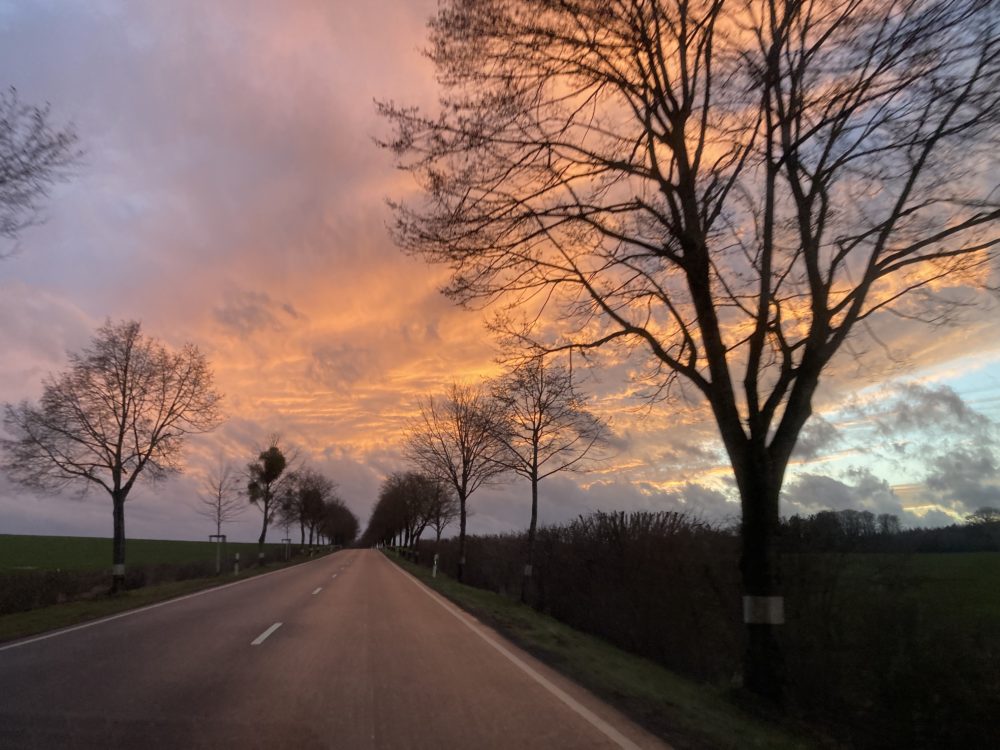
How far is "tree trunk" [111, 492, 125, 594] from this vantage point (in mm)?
26594

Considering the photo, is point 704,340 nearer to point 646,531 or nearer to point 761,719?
point 761,719

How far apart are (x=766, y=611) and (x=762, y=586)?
279 mm

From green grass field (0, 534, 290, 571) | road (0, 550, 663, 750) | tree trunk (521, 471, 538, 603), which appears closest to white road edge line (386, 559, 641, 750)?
road (0, 550, 663, 750)

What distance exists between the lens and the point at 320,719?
7230 mm

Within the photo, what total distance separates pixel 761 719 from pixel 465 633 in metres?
7.37

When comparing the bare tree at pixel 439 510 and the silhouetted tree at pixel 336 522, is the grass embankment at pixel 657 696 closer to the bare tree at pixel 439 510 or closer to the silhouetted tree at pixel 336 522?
the bare tree at pixel 439 510

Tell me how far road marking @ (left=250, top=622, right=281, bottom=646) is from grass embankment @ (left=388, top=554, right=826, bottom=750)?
438 cm

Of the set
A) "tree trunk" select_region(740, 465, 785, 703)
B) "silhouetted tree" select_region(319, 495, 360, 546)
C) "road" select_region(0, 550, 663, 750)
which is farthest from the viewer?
"silhouetted tree" select_region(319, 495, 360, 546)

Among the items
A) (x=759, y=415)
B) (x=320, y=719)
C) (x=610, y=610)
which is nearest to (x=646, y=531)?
(x=610, y=610)

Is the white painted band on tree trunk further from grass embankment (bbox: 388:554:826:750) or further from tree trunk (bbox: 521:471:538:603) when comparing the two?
tree trunk (bbox: 521:471:538:603)

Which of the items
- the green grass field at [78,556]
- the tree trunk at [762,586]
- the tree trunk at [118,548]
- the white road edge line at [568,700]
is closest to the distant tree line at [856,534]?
the tree trunk at [762,586]

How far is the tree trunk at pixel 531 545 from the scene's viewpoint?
76.1ft

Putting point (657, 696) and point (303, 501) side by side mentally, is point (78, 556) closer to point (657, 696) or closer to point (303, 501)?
point (303, 501)

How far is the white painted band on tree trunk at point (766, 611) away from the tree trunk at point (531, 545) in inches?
574
